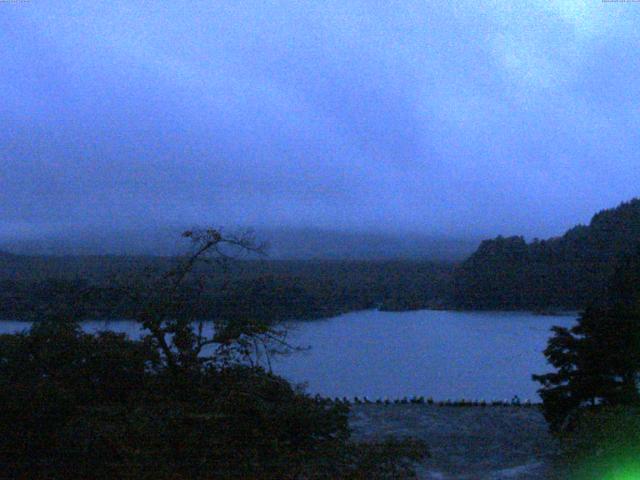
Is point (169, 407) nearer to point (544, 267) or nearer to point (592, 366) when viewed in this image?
point (592, 366)

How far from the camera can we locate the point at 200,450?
18.1ft

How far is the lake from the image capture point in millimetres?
12695

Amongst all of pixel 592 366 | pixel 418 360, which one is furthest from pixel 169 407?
pixel 418 360

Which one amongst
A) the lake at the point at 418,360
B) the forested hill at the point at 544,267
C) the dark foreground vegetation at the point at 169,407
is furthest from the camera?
the forested hill at the point at 544,267

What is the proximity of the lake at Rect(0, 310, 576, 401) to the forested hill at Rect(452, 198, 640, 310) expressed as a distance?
1569mm

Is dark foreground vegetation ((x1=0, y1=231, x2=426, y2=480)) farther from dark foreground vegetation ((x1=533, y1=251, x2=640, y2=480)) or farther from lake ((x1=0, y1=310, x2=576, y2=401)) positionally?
dark foreground vegetation ((x1=533, y1=251, x2=640, y2=480))

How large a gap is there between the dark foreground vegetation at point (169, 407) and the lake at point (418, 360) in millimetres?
4737

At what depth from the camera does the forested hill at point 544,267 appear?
16.7 metres

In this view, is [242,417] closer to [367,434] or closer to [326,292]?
[367,434]

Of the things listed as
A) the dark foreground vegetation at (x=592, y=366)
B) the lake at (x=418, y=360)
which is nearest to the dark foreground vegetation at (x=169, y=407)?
the lake at (x=418, y=360)

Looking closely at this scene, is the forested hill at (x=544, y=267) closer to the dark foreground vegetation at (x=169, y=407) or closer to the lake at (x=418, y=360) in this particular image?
the lake at (x=418, y=360)

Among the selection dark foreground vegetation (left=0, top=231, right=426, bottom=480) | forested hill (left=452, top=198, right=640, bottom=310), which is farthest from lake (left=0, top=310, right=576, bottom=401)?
dark foreground vegetation (left=0, top=231, right=426, bottom=480)

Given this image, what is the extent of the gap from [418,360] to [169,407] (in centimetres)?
875

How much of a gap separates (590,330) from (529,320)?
5176 millimetres
